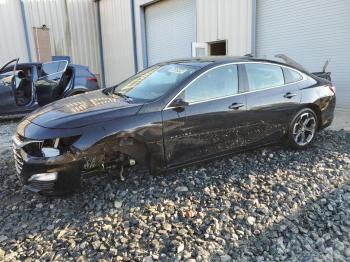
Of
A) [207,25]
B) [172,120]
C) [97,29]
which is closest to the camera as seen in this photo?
[172,120]

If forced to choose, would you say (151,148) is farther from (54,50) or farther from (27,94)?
(54,50)

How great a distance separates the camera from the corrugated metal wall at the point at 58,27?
520 inches

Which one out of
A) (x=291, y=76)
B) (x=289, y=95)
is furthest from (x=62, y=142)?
(x=291, y=76)

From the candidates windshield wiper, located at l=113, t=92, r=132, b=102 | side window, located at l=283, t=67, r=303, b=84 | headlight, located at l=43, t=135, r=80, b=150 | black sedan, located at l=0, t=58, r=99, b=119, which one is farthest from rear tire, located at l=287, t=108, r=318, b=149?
black sedan, located at l=0, t=58, r=99, b=119

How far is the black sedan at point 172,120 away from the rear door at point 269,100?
0.01m

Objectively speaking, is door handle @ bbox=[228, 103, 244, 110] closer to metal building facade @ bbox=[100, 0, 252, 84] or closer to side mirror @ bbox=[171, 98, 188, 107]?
side mirror @ bbox=[171, 98, 188, 107]

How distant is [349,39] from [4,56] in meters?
12.9

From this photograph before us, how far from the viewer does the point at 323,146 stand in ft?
15.9

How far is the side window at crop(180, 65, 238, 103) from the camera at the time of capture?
12.0 feet

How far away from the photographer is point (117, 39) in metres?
15.4

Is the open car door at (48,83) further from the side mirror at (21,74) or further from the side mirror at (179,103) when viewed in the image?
the side mirror at (179,103)

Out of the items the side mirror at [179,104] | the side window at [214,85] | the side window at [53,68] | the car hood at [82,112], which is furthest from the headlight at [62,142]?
the side window at [53,68]

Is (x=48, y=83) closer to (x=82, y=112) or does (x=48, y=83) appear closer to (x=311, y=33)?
(x=82, y=112)

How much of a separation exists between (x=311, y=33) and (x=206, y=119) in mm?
5959
